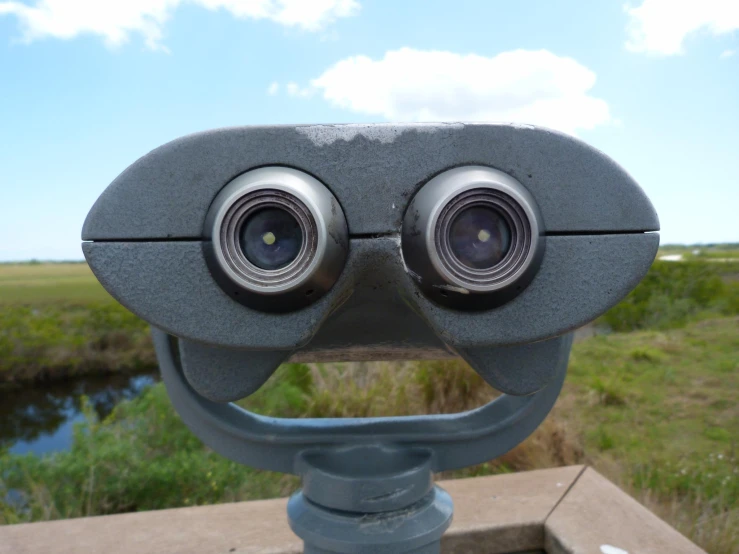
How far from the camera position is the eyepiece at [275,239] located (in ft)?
1.80

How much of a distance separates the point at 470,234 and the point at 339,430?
1.79 ft

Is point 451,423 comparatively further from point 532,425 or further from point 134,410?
point 134,410

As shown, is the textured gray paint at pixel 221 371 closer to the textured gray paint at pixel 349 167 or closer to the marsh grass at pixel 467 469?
the textured gray paint at pixel 349 167

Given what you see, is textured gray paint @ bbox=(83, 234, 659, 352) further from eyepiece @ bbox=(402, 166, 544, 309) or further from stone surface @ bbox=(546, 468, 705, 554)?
stone surface @ bbox=(546, 468, 705, 554)

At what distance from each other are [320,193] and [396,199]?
9cm

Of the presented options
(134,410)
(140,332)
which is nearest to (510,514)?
(134,410)

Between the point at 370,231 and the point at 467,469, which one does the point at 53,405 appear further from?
the point at 370,231

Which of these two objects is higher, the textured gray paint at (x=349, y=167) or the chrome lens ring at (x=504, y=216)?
Answer: the textured gray paint at (x=349, y=167)

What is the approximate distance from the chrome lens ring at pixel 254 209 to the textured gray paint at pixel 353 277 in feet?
0.21

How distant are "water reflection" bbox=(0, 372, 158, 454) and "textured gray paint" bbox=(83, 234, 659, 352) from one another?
5.55 meters

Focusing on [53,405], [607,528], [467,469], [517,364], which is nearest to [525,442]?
[467,469]

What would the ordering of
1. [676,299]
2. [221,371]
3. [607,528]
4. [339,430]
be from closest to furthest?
[221,371]
[339,430]
[607,528]
[676,299]

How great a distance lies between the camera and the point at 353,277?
625 mm

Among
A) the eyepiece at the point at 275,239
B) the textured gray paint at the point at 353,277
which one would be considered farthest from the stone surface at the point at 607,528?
the eyepiece at the point at 275,239
